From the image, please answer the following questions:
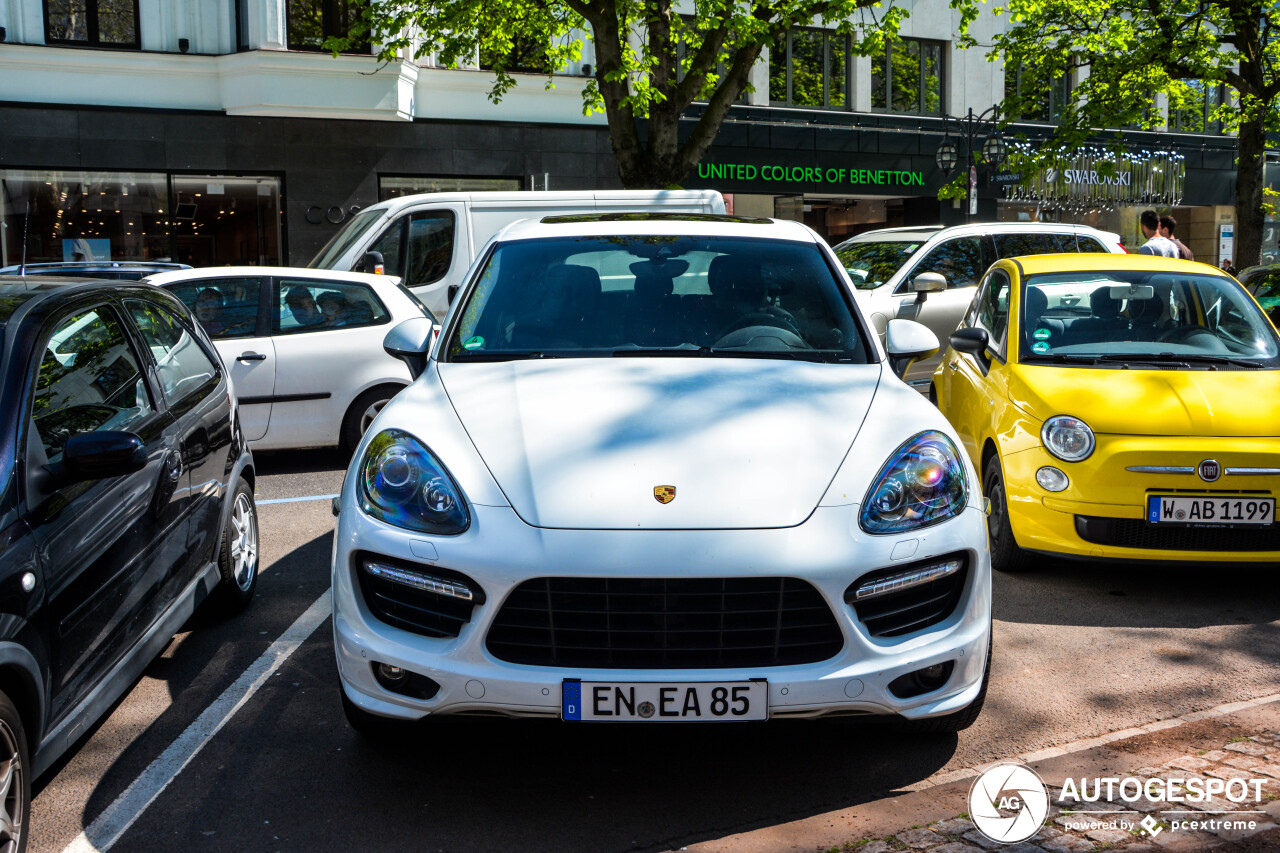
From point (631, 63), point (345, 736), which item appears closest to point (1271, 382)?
point (345, 736)

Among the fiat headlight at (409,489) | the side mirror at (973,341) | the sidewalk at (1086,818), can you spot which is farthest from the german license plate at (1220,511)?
the fiat headlight at (409,489)

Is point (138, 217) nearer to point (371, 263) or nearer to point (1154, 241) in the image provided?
point (371, 263)

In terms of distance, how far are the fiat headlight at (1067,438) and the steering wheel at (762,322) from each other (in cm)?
183

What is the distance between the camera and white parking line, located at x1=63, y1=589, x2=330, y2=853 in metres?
3.44

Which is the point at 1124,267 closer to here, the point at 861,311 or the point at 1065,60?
the point at 861,311

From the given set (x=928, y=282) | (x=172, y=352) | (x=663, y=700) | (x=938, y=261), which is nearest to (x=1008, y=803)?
(x=663, y=700)

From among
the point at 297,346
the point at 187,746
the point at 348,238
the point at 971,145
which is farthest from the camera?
the point at 971,145

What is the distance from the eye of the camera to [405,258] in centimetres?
1220

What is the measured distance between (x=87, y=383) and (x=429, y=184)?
713 inches

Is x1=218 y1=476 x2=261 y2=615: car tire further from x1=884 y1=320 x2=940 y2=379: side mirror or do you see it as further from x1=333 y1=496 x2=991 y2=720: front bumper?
x1=884 y1=320 x2=940 y2=379: side mirror

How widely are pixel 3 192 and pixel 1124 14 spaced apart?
20.1 metres

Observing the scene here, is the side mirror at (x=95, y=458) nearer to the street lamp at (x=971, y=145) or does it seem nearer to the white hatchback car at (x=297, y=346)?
the white hatchback car at (x=297, y=346)

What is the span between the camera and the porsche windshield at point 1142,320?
6.53 meters

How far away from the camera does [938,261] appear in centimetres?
1295
